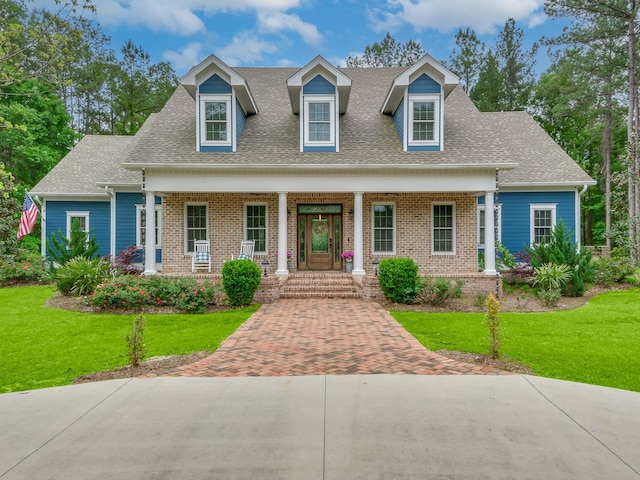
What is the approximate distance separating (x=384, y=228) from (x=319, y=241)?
2.55 m

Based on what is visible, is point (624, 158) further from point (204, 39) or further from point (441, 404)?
point (204, 39)

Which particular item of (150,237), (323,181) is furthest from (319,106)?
(150,237)

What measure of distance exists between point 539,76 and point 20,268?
125 ft

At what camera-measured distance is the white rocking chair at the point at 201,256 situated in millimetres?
14172

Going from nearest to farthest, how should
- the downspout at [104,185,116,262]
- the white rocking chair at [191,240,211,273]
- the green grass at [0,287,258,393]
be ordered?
the green grass at [0,287,258,393] < the white rocking chair at [191,240,211,273] < the downspout at [104,185,116,262]

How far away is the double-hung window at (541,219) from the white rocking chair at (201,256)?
13.1 m

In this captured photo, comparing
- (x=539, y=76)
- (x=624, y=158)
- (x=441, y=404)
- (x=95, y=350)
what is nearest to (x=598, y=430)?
(x=441, y=404)

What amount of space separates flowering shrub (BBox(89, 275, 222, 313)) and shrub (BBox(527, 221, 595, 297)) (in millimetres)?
10639

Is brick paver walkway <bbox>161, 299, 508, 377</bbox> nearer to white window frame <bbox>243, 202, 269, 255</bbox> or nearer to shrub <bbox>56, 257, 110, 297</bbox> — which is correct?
white window frame <bbox>243, 202, 269, 255</bbox>

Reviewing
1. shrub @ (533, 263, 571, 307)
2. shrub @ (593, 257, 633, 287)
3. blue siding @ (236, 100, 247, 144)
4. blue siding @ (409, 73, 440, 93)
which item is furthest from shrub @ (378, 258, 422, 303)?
shrub @ (593, 257, 633, 287)

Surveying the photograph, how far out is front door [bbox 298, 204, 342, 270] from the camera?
1512 cm

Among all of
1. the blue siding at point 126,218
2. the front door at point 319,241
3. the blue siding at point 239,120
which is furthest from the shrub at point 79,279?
the front door at point 319,241

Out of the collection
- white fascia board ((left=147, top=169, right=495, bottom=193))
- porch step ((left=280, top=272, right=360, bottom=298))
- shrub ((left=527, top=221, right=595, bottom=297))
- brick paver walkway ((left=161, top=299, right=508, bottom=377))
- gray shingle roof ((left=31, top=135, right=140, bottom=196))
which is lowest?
brick paver walkway ((left=161, top=299, right=508, bottom=377))

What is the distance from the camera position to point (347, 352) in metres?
6.35
